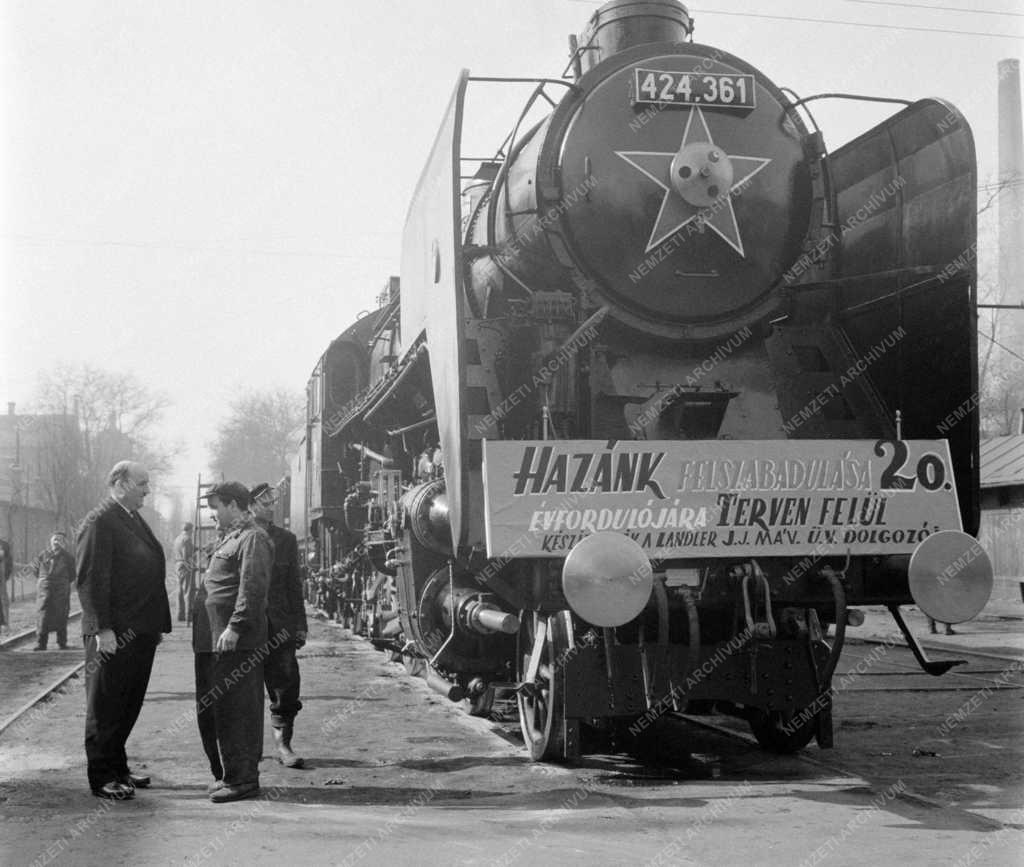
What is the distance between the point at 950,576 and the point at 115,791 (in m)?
3.98

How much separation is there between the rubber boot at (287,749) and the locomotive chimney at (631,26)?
13.9 feet

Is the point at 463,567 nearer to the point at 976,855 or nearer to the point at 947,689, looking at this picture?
the point at 976,855

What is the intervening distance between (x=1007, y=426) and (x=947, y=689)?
2815cm

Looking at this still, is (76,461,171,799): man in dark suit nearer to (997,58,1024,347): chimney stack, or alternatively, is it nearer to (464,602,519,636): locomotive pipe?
(464,602,519,636): locomotive pipe

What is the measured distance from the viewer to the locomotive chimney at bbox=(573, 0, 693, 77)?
6766mm

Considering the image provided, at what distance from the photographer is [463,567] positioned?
636cm

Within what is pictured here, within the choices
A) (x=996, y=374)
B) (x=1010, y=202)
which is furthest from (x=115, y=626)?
(x=996, y=374)

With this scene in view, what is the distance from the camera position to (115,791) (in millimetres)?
5227

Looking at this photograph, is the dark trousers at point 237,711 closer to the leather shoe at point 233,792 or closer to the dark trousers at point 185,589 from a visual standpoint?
the leather shoe at point 233,792

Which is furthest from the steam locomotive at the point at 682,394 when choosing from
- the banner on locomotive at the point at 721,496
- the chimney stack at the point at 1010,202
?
the chimney stack at the point at 1010,202

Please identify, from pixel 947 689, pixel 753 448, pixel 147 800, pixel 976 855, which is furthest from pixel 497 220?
pixel 947 689

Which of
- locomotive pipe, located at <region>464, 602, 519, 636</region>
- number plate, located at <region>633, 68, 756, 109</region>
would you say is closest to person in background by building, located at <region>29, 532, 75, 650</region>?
locomotive pipe, located at <region>464, 602, 519, 636</region>

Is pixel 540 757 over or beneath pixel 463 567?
beneath

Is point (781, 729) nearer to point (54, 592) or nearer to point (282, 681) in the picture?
point (282, 681)
